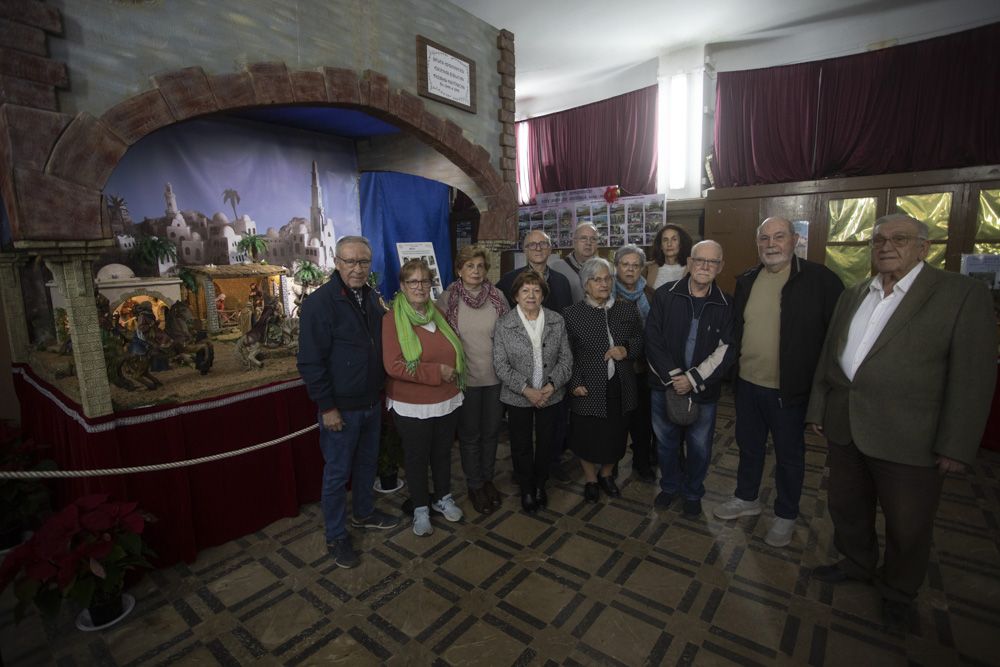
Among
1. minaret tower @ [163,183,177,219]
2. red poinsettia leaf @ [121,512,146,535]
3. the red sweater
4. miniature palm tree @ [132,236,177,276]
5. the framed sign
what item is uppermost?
the framed sign

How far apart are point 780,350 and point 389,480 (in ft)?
8.32

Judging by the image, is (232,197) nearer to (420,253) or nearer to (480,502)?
(420,253)

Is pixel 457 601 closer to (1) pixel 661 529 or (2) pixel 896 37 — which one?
(1) pixel 661 529

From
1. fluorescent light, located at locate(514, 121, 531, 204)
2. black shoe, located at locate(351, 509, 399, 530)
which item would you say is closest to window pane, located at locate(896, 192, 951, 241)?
fluorescent light, located at locate(514, 121, 531, 204)

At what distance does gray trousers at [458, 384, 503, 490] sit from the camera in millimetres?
2805

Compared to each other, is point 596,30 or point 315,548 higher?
point 596,30

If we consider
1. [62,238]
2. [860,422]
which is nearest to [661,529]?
[860,422]

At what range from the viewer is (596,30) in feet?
18.3

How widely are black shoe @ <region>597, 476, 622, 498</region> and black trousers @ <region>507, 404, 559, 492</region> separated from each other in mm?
440

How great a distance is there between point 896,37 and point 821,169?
1.45 metres

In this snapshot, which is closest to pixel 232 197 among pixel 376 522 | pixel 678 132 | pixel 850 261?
pixel 376 522

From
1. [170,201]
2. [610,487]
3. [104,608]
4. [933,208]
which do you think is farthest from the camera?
[933,208]

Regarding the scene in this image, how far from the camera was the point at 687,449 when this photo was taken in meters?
2.79

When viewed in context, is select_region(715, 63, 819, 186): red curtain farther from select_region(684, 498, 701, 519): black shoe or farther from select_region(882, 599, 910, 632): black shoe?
select_region(882, 599, 910, 632): black shoe
